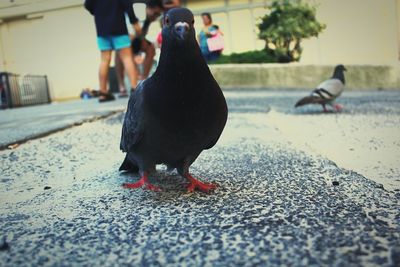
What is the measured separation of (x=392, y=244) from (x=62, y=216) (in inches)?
35.7

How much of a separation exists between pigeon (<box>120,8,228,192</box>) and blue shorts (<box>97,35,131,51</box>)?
4.37m

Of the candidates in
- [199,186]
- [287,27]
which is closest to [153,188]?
[199,186]

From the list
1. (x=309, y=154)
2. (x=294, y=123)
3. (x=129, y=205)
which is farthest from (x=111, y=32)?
(x=129, y=205)

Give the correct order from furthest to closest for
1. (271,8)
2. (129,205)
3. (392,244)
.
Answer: (271,8) < (129,205) < (392,244)

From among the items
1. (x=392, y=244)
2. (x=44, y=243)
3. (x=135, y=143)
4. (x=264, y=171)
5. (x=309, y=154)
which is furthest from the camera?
(x=309, y=154)

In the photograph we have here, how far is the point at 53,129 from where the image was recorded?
315 cm

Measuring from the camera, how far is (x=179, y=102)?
1354 mm

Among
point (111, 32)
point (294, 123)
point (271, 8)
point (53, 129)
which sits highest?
point (271, 8)

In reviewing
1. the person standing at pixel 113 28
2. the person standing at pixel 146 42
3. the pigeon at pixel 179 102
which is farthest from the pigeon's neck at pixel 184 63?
the person standing at pixel 146 42

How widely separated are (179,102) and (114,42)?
182 inches

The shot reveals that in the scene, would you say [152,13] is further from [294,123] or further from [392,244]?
[392,244]

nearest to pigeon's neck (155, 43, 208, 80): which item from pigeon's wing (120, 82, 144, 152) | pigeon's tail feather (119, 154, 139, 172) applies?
pigeon's wing (120, 82, 144, 152)

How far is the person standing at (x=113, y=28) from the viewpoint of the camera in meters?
5.50

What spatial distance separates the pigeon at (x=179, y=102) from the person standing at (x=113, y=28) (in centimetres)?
407
